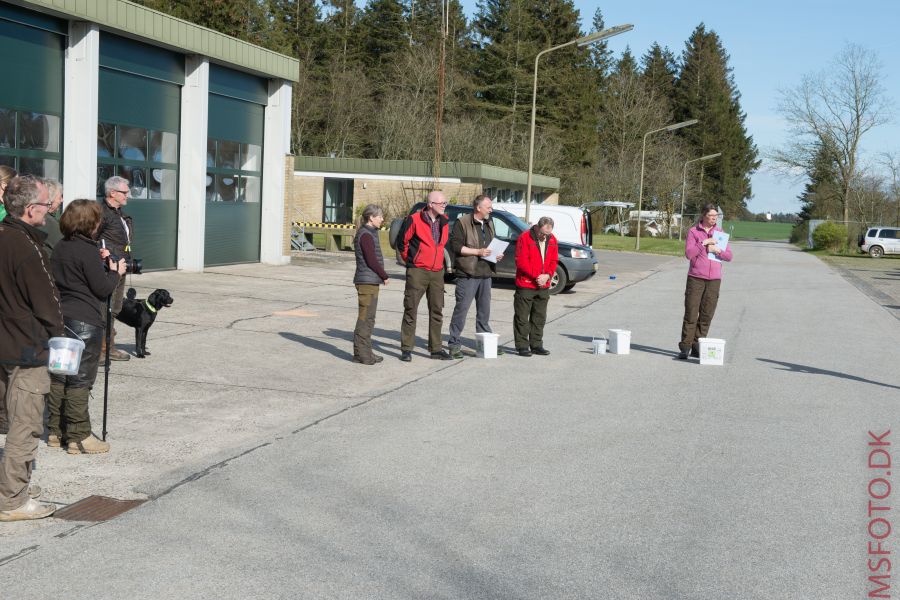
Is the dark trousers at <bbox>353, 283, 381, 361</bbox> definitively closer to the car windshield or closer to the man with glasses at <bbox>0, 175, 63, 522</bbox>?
the man with glasses at <bbox>0, 175, 63, 522</bbox>

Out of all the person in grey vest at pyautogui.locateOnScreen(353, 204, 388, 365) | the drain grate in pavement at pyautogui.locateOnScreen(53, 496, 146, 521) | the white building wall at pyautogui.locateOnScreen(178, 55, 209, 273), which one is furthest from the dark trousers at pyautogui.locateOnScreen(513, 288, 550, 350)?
the white building wall at pyautogui.locateOnScreen(178, 55, 209, 273)

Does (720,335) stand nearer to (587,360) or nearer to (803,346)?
(803,346)

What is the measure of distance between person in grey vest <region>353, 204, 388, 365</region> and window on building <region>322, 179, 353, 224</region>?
35.3m

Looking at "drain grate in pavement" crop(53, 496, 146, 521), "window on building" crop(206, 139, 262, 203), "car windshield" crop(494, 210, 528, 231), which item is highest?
"window on building" crop(206, 139, 262, 203)

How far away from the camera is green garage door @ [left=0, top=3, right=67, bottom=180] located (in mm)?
16000

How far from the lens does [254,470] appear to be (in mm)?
6367

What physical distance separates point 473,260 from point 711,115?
3357 inches

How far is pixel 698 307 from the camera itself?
12.0 metres

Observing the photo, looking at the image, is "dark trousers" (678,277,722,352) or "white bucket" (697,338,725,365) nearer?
"white bucket" (697,338,725,365)

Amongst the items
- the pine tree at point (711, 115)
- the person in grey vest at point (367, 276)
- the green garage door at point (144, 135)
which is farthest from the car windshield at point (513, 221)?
the pine tree at point (711, 115)

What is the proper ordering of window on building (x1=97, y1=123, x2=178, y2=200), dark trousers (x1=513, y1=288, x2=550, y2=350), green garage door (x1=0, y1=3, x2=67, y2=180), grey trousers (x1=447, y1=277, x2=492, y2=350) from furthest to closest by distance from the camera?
window on building (x1=97, y1=123, x2=178, y2=200) < green garage door (x1=0, y1=3, x2=67, y2=180) < dark trousers (x1=513, y1=288, x2=550, y2=350) < grey trousers (x1=447, y1=277, x2=492, y2=350)

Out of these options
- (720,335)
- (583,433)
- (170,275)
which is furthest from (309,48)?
(583,433)

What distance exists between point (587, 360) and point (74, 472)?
6.96 m

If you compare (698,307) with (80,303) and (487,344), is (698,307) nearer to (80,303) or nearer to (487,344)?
(487,344)
